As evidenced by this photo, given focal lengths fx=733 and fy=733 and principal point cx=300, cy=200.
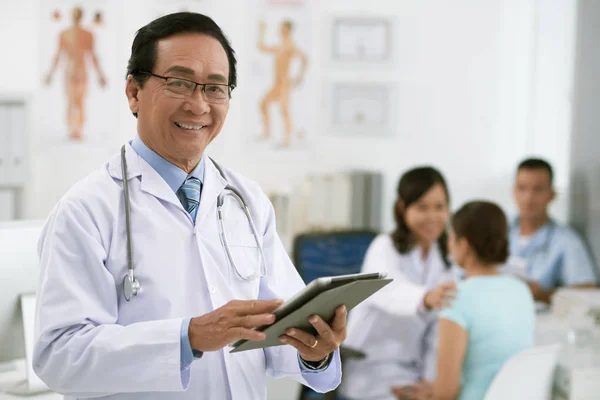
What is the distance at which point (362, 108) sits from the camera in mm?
4551

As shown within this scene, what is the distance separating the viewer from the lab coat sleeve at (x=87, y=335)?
1193 mm

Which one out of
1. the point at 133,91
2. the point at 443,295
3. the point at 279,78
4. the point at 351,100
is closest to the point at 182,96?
the point at 133,91

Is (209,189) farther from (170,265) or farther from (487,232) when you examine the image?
(487,232)

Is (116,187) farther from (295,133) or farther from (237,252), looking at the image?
(295,133)

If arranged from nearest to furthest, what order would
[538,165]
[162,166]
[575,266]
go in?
[162,166] → [575,266] → [538,165]

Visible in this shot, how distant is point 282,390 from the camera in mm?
3686

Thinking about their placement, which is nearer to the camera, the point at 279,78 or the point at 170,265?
the point at 170,265

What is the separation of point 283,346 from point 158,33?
657 mm

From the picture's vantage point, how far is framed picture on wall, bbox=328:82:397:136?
4527 millimetres

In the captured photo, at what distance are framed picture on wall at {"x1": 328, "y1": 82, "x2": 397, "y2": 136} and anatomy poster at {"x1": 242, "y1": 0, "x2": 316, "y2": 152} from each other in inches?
6.8

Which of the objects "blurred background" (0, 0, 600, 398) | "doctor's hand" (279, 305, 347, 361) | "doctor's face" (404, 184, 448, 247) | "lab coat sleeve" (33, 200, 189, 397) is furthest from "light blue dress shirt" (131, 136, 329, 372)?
"blurred background" (0, 0, 600, 398)

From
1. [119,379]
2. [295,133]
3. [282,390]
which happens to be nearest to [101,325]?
[119,379]

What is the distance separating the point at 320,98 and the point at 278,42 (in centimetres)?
42

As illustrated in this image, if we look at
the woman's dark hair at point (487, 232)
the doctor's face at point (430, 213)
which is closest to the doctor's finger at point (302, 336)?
the woman's dark hair at point (487, 232)
